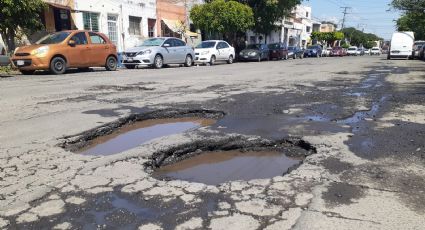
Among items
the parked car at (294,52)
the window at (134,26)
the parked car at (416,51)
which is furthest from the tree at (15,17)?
the parked car at (416,51)

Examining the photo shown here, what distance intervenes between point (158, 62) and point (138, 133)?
46.4ft

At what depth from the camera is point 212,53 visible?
24828 mm

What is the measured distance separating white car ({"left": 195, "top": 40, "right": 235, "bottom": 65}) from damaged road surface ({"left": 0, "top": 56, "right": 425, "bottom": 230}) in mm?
16393

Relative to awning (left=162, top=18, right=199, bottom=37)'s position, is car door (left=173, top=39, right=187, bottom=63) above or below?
below

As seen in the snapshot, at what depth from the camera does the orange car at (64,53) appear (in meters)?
13.9

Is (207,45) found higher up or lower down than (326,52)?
higher up

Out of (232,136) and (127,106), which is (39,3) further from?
(232,136)

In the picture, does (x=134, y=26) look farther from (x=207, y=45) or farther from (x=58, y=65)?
(x=58, y=65)

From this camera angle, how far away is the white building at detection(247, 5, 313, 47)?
55250 millimetres

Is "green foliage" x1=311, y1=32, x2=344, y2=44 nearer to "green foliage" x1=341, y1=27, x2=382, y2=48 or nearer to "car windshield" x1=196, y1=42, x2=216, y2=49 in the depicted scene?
"green foliage" x1=341, y1=27, x2=382, y2=48

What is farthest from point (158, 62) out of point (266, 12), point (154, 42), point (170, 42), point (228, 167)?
point (266, 12)

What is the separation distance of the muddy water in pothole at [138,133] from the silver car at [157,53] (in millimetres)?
12752

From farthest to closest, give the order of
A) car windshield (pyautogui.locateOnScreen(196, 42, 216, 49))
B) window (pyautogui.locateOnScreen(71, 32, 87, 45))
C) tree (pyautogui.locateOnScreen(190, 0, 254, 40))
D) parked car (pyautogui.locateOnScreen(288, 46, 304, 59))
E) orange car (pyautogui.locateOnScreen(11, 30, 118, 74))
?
parked car (pyautogui.locateOnScreen(288, 46, 304, 59)) < tree (pyautogui.locateOnScreen(190, 0, 254, 40)) < car windshield (pyautogui.locateOnScreen(196, 42, 216, 49)) < window (pyautogui.locateOnScreen(71, 32, 87, 45)) < orange car (pyautogui.locateOnScreen(11, 30, 118, 74))

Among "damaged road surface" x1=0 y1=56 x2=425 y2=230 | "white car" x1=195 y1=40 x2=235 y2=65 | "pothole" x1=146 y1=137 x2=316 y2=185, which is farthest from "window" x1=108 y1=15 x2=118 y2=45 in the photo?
"pothole" x1=146 y1=137 x2=316 y2=185
